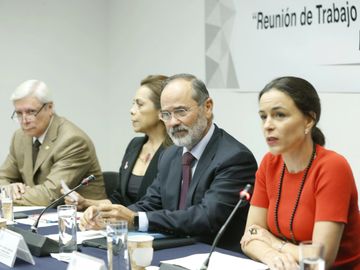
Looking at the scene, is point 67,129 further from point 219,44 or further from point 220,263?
point 220,263

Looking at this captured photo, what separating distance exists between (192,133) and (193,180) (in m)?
0.23

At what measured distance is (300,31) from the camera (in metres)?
3.90

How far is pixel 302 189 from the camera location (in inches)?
94.3

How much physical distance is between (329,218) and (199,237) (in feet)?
2.39

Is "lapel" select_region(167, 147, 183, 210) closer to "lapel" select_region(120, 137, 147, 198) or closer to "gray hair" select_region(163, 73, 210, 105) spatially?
"gray hair" select_region(163, 73, 210, 105)

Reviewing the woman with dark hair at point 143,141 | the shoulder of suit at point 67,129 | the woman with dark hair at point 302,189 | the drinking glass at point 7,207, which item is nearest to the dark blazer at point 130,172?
the woman with dark hair at point 143,141

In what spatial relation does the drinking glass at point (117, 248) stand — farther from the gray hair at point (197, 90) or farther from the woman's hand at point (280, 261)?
the gray hair at point (197, 90)

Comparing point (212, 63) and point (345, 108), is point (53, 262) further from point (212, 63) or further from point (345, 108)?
point (212, 63)

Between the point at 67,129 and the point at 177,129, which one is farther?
the point at 67,129

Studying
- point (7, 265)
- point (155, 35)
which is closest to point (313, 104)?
point (7, 265)

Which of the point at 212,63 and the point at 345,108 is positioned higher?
the point at 212,63

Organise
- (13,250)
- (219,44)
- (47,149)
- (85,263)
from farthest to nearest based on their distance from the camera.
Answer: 1. (219,44)
2. (47,149)
3. (13,250)
4. (85,263)

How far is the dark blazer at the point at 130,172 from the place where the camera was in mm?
3613

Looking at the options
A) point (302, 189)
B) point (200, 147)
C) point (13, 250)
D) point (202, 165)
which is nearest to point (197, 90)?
point (200, 147)
